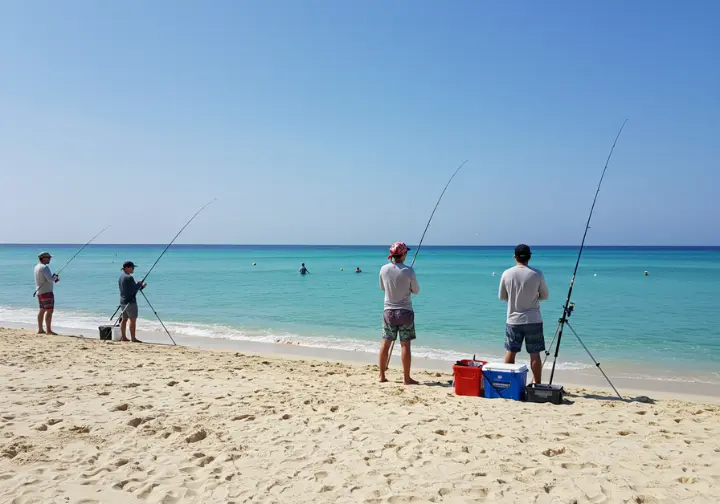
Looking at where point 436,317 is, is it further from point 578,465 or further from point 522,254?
point 578,465

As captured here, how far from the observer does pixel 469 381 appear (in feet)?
18.3

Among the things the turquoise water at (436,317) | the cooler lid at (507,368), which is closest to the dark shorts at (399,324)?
the cooler lid at (507,368)

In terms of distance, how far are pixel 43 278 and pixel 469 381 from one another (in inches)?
315

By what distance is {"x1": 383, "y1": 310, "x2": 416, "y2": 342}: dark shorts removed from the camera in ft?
19.2

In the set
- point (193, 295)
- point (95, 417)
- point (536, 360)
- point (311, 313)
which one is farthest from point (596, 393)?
point (193, 295)

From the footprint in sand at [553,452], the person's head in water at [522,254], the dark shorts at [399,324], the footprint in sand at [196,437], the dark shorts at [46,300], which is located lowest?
the footprint in sand at [196,437]

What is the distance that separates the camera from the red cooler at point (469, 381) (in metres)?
5.53

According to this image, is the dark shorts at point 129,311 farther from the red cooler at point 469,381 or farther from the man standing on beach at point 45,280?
the red cooler at point 469,381

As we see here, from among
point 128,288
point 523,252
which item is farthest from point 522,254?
point 128,288

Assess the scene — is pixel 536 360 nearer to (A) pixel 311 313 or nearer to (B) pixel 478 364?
(B) pixel 478 364

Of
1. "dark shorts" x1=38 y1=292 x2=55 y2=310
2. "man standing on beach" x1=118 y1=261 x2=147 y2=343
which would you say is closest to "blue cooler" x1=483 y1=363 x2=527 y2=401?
"man standing on beach" x1=118 y1=261 x2=147 y2=343

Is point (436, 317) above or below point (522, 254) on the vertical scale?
below

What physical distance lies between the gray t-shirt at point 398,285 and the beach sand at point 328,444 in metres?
0.98

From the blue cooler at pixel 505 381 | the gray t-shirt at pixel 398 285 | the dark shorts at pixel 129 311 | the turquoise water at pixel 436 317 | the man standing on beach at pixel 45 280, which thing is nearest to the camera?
the blue cooler at pixel 505 381
